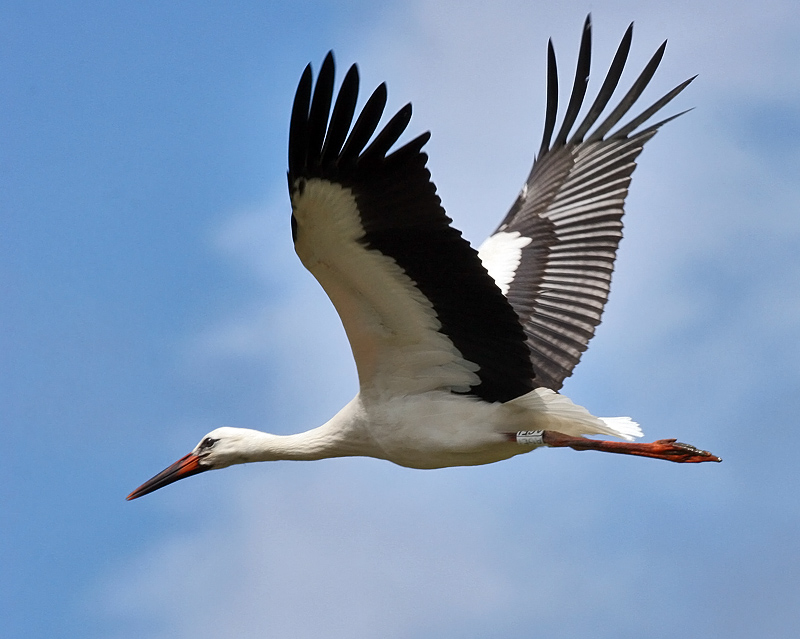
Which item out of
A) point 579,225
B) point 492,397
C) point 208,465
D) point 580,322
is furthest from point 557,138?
point 208,465

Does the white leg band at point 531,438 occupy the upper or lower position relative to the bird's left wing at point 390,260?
lower

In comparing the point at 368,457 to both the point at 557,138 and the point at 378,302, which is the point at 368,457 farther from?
the point at 557,138

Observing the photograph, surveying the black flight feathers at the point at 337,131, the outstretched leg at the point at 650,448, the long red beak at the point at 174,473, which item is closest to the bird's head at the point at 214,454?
the long red beak at the point at 174,473

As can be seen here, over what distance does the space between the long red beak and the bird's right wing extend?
2.67 meters

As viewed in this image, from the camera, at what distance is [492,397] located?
308 inches

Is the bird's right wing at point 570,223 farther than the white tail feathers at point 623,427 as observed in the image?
Yes

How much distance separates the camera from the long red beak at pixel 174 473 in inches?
359

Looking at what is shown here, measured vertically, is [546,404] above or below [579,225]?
below

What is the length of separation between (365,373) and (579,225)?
2832 mm

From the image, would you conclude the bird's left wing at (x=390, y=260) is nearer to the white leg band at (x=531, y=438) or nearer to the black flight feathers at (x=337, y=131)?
the black flight feathers at (x=337, y=131)

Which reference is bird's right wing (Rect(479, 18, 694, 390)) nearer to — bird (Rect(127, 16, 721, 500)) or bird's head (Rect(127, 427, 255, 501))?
bird (Rect(127, 16, 721, 500))

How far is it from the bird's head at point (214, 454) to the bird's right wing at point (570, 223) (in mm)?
2228

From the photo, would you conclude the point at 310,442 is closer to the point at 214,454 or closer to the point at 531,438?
the point at 214,454

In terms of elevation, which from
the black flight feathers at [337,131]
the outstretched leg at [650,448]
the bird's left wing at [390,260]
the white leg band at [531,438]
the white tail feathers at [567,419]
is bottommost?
the outstretched leg at [650,448]
